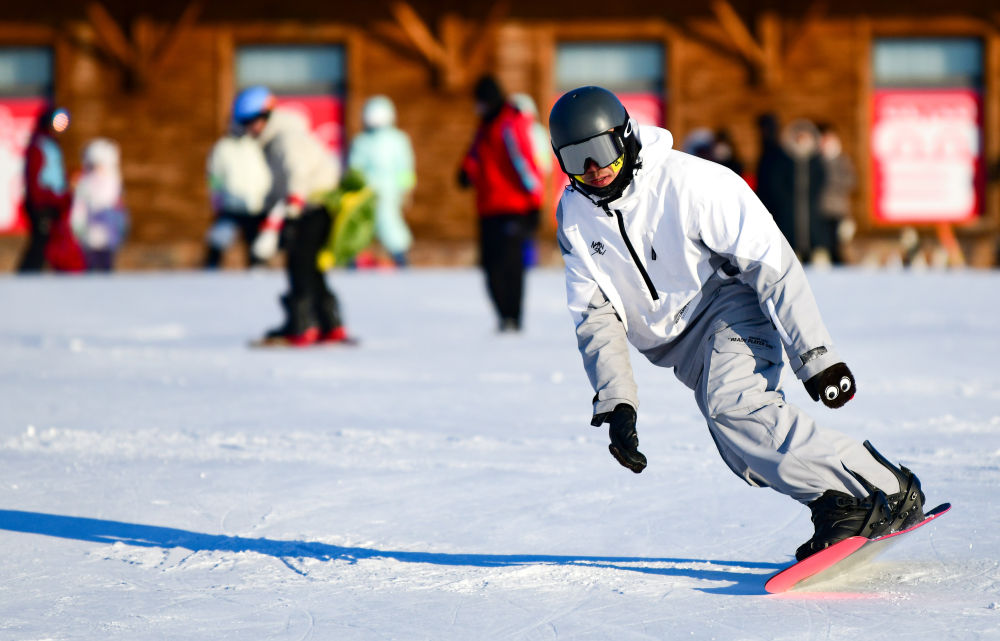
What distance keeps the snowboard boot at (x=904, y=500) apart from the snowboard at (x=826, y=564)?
4 centimetres

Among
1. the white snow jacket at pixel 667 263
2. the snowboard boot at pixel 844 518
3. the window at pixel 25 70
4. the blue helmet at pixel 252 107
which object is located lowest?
the snowboard boot at pixel 844 518

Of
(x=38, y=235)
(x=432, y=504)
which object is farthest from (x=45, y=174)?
(x=432, y=504)

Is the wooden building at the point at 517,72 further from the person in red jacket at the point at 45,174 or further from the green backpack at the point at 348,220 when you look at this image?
the green backpack at the point at 348,220

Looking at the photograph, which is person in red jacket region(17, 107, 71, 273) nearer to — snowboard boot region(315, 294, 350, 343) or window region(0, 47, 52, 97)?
snowboard boot region(315, 294, 350, 343)

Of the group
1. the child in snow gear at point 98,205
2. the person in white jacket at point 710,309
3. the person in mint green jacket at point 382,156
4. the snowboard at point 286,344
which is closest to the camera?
the person in white jacket at point 710,309

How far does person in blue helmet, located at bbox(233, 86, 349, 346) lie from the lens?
826cm

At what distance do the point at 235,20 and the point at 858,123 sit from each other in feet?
24.6

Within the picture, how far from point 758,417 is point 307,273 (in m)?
5.37

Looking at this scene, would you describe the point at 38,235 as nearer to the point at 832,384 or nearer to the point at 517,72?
the point at 517,72

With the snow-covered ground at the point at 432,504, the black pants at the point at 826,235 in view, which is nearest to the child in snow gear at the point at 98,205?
the snow-covered ground at the point at 432,504

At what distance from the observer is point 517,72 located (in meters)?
17.6

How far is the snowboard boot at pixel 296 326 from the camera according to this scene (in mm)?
8500

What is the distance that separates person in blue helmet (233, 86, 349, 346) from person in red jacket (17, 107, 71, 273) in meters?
4.20

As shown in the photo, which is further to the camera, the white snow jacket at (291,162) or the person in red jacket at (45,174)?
the person in red jacket at (45,174)
